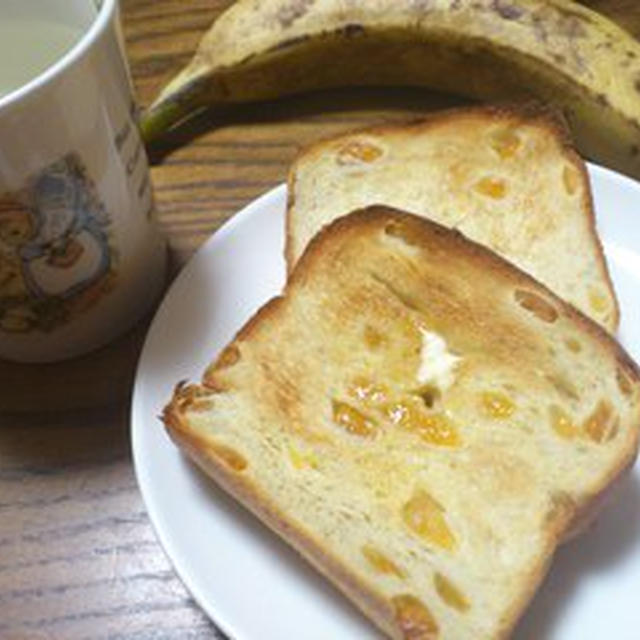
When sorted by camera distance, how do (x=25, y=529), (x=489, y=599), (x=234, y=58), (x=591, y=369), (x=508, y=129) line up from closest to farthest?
(x=489, y=599) → (x=591, y=369) → (x=25, y=529) → (x=508, y=129) → (x=234, y=58)

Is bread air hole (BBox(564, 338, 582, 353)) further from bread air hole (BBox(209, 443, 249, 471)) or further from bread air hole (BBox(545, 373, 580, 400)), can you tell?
bread air hole (BBox(209, 443, 249, 471))

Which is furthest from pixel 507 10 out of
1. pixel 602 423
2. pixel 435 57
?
pixel 602 423

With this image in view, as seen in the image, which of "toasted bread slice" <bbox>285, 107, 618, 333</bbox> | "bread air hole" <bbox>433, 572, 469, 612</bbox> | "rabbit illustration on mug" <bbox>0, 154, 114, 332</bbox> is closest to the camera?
"bread air hole" <bbox>433, 572, 469, 612</bbox>

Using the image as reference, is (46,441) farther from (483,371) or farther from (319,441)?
(483,371)

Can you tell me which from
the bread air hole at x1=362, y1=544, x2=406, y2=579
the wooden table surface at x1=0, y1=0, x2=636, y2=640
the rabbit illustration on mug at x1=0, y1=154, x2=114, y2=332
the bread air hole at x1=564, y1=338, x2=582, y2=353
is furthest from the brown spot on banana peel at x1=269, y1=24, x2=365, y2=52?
A: the bread air hole at x1=362, y1=544, x2=406, y2=579

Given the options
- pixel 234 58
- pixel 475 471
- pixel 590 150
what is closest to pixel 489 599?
pixel 475 471

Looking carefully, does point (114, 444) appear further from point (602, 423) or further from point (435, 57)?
point (435, 57)
